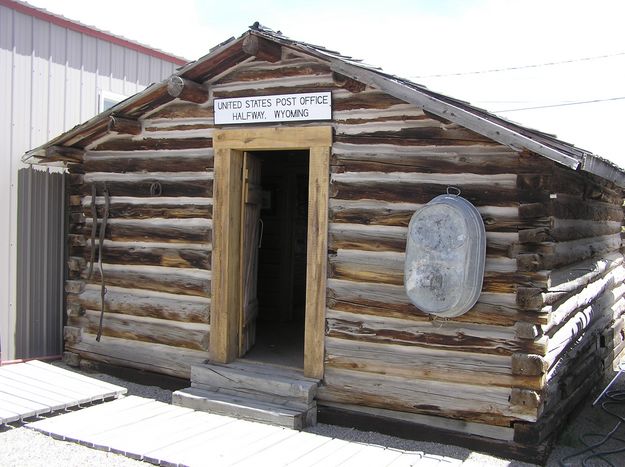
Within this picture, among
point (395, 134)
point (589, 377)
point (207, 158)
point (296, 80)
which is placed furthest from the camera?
point (589, 377)

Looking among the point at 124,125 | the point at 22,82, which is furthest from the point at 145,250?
the point at 22,82

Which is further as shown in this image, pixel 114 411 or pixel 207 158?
pixel 207 158

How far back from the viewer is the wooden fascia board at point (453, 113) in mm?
4901

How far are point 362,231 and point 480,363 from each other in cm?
160

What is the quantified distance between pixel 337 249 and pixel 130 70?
501 cm

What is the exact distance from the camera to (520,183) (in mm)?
5406

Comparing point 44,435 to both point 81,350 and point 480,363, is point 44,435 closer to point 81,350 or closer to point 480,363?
point 81,350

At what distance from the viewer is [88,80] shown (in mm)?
8812

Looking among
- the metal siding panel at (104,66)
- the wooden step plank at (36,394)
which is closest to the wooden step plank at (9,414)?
the wooden step plank at (36,394)

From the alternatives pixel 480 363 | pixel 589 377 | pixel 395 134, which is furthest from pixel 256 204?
pixel 589 377

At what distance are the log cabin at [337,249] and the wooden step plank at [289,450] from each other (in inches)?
12.4

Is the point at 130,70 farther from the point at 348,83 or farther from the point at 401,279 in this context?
the point at 401,279

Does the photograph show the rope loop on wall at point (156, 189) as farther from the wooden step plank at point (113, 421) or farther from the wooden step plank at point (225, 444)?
the wooden step plank at point (225, 444)

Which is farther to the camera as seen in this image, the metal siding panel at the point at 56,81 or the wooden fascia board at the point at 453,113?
the metal siding panel at the point at 56,81
